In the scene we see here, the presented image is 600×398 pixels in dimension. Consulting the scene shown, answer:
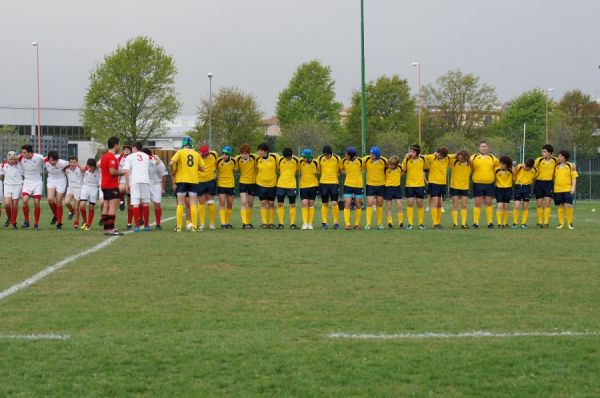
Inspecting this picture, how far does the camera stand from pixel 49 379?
5.64 meters

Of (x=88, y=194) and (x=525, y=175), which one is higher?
(x=525, y=175)

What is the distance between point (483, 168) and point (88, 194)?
953 centimetres

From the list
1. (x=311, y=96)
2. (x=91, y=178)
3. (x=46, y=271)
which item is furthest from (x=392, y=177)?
(x=311, y=96)

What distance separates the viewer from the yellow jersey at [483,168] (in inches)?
814

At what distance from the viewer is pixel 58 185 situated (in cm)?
2077

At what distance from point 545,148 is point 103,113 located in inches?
1983

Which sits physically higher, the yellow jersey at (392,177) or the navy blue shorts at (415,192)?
the yellow jersey at (392,177)

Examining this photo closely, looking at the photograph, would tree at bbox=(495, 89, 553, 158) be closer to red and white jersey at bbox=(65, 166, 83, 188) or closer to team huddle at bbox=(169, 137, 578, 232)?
team huddle at bbox=(169, 137, 578, 232)

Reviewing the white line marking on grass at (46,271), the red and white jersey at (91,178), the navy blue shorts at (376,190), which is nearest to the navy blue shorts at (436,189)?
the navy blue shorts at (376,190)

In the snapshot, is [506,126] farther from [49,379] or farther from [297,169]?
[49,379]

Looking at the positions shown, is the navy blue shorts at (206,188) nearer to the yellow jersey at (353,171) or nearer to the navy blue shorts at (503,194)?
the yellow jersey at (353,171)

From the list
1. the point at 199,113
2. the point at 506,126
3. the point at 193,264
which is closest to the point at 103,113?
the point at 199,113

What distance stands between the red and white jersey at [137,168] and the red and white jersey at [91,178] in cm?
252

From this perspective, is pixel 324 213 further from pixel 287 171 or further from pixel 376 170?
pixel 376 170
